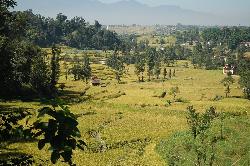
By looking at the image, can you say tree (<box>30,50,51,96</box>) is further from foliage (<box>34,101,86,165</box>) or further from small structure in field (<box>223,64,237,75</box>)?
small structure in field (<box>223,64,237,75</box>)

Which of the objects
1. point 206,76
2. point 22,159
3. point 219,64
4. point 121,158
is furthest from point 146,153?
point 219,64

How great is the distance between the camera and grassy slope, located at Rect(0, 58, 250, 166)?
3934 cm

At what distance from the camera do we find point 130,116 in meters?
58.5

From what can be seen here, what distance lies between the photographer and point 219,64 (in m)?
148

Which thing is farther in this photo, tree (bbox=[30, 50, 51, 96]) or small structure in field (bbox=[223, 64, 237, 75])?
small structure in field (bbox=[223, 64, 237, 75])

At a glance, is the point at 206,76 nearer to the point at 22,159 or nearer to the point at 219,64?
the point at 219,64

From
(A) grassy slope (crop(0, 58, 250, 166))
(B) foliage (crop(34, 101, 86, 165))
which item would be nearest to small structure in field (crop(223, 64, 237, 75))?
(A) grassy slope (crop(0, 58, 250, 166))

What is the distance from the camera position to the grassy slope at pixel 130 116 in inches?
1549

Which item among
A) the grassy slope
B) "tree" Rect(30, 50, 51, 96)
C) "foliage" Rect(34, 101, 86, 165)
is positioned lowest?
the grassy slope

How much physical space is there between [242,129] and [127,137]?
13984 mm

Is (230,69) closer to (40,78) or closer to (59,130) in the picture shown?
(40,78)

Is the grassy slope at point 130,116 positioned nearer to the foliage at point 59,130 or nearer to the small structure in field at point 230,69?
the small structure in field at point 230,69

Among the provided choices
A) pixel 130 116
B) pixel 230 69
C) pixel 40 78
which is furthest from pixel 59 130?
pixel 230 69

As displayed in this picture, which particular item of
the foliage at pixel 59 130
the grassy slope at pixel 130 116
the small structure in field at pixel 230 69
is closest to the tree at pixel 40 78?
the grassy slope at pixel 130 116
